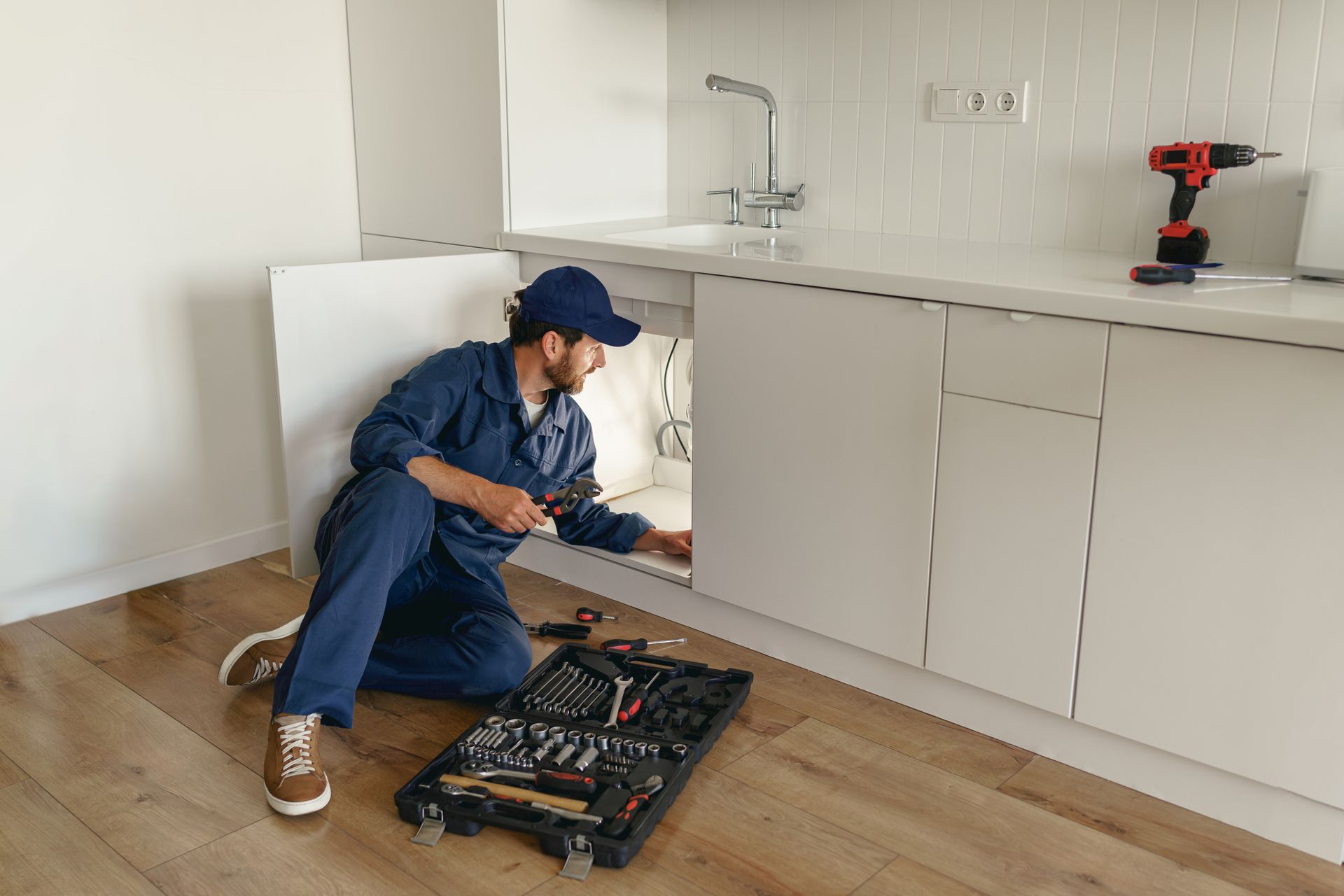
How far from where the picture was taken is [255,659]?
237cm

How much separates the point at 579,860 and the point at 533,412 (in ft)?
3.36

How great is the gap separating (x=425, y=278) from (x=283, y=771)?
1.33 m

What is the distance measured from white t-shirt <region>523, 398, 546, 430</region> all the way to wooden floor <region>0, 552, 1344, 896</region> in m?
0.61

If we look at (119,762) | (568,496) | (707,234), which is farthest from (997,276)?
(119,762)

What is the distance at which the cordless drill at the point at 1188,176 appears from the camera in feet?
7.06

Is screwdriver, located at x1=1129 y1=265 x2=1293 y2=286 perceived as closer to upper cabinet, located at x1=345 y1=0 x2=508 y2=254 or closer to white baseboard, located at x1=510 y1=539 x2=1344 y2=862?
white baseboard, located at x1=510 y1=539 x2=1344 y2=862

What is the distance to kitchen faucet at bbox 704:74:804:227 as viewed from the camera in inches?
114

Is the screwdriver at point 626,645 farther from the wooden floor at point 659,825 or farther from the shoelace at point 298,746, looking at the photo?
the shoelace at point 298,746

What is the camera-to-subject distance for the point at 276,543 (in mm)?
3234

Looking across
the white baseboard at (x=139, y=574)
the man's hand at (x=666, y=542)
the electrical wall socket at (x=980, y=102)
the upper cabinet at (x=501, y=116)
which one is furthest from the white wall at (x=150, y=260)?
the electrical wall socket at (x=980, y=102)

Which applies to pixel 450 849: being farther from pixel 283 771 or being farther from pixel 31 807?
pixel 31 807

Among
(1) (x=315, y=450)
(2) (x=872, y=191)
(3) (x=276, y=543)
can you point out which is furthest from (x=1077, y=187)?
(3) (x=276, y=543)

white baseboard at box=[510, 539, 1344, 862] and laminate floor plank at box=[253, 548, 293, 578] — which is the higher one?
white baseboard at box=[510, 539, 1344, 862]

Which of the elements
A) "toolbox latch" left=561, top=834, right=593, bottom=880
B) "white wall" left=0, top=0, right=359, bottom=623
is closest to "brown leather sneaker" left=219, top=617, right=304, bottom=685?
"white wall" left=0, top=0, right=359, bottom=623
